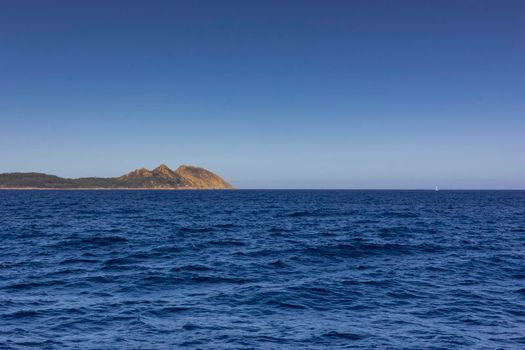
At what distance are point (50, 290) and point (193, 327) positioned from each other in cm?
989

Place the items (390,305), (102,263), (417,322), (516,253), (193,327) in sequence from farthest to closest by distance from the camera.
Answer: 1. (516,253)
2. (102,263)
3. (390,305)
4. (417,322)
5. (193,327)

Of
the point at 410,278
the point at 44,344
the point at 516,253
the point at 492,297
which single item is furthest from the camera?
the point at 516,253

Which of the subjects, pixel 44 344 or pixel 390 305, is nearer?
pixel 44 344

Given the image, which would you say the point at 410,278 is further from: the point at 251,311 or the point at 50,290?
the point at 50,290

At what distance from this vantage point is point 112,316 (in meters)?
16.9

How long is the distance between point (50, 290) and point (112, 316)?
20.6ft

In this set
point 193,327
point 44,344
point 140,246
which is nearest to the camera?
point 44,344

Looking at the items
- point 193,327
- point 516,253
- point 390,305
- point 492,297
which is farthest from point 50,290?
point 516,253

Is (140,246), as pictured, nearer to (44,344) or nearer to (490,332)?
(44,344)

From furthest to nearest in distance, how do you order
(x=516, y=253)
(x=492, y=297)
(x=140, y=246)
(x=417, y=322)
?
(x=140, y=246) < (x=516, y=253) < (x=492, y=297) < (x=417, y=322)

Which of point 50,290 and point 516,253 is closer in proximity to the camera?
point 50,290

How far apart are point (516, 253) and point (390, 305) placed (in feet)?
67.7

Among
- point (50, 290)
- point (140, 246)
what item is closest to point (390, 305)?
point (50, 290)

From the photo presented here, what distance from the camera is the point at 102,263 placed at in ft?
91.2
